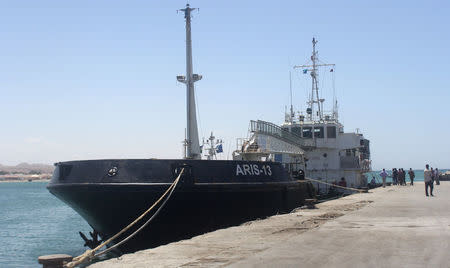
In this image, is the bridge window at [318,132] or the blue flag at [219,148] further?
the bridge window at [318,132]

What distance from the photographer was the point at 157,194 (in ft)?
39.9

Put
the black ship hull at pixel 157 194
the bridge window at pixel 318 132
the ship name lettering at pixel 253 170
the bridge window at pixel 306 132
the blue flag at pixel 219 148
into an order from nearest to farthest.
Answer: the black ship hull at pixel 157 194, the ship name lettering at pixel 253 170, the blue flag at pixel 219 148, the bridge window at pixel 318 132, the bridge window at pixel 306 132

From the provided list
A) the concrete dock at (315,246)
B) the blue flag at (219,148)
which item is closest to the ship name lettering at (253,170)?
the concrete dock at (315,246)

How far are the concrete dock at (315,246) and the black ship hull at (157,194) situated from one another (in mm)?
1713

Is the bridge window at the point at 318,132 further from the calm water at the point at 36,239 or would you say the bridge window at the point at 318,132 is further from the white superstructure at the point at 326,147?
the calm water at the point at 36,239

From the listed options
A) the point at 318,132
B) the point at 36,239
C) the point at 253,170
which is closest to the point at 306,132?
the point at 318,132

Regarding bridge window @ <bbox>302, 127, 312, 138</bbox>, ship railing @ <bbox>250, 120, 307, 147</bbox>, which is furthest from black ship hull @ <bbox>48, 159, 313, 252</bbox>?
bridge window @ <bbox>302, 127, 312, 138</bbox>

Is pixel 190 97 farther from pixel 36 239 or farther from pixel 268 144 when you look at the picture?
pixel 36 239

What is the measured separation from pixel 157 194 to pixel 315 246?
5.15 meters

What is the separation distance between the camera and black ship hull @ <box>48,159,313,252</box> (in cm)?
1220

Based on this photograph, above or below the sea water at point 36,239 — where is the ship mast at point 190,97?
above

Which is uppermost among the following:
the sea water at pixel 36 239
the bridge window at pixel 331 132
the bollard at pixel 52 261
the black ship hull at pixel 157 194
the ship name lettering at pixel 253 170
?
the bridge window at pixel 331 132

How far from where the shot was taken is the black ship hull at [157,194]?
1220 cm

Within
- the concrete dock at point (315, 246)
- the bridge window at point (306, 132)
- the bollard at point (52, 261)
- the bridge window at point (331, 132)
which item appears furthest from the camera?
the bridge window at point (306, 132)
